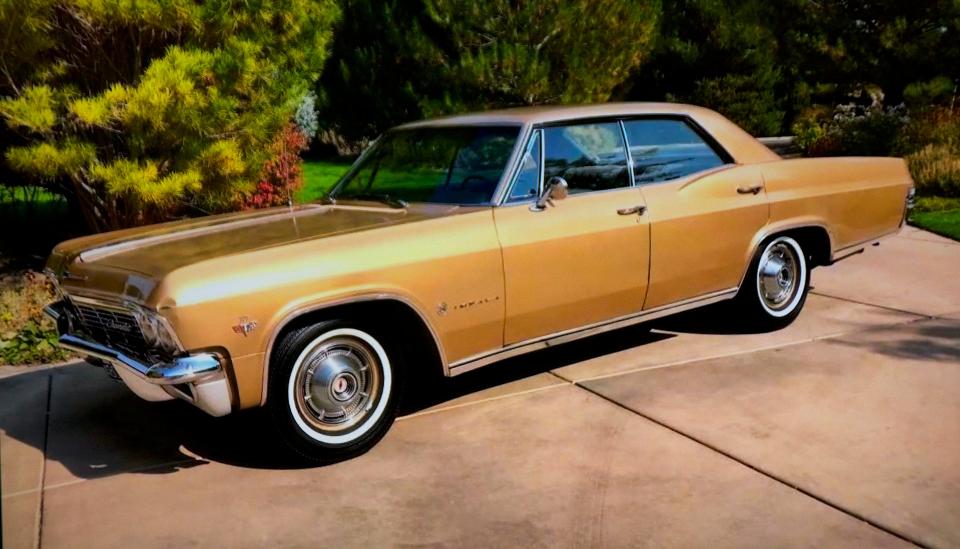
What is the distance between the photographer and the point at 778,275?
19.6ft

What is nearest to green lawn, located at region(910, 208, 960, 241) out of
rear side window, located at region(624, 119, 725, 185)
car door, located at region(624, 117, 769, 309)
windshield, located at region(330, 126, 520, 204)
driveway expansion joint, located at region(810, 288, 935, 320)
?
driveway expansion joint, located at region(810, 288, 935, 320)

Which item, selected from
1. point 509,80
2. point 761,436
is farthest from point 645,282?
point 509,80

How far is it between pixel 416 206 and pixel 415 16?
8812 millimetres

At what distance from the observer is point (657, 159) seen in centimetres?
542

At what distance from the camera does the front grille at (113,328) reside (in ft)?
13.0

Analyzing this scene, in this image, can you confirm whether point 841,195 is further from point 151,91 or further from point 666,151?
point 151,91

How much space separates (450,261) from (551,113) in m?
1.25

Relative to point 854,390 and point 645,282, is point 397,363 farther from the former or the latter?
point 854,390

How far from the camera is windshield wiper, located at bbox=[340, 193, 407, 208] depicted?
4.90 meters

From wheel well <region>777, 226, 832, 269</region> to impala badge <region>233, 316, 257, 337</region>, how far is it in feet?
12.2

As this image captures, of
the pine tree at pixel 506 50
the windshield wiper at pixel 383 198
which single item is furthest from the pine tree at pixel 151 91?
the pine tree at pixel 506 50

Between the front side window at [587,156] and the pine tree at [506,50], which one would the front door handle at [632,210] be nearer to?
the front side window at [587,156]

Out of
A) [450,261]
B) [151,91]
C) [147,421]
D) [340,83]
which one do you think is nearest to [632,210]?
[450,261]

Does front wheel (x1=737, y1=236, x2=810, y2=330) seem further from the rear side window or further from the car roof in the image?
the car roof
